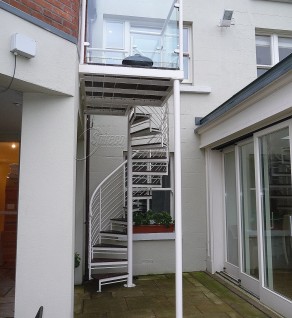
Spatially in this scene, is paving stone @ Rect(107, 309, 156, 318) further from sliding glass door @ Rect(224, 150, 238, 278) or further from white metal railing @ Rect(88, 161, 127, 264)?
sliding glass door @ Rect(224, 150, 238, 278)

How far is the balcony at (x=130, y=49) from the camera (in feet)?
13.3

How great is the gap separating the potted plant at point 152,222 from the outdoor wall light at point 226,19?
3.98 meters

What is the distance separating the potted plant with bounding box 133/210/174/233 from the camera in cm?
619

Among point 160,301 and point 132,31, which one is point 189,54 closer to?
point 132,31

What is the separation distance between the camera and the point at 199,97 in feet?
22.2

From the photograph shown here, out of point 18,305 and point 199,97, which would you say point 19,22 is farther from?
point 199,97

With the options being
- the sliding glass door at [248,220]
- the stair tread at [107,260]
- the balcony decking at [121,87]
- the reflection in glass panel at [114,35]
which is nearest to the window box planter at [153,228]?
the stair tread at [107,260]

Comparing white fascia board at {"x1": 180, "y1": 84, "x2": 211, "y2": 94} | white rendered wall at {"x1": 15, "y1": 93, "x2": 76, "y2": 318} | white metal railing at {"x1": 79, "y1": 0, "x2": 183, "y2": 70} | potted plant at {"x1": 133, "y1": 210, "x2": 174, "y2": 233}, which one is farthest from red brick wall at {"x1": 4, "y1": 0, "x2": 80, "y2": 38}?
potted plant at {"x1": 133, "y1": 210, "x2": 174, "y2": 233}

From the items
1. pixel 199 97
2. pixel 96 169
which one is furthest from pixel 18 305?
pixel 199 97

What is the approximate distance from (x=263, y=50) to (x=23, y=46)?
5802mm

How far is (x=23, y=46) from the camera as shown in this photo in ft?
9.62

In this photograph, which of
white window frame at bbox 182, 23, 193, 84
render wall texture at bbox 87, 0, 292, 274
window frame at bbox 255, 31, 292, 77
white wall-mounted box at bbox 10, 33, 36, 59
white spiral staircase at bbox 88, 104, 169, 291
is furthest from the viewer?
window frame at bbox 255, 31, 292, 77

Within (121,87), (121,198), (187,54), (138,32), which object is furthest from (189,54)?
(121,198)

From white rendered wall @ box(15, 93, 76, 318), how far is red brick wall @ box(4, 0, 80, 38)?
Result: 0.73 metres
